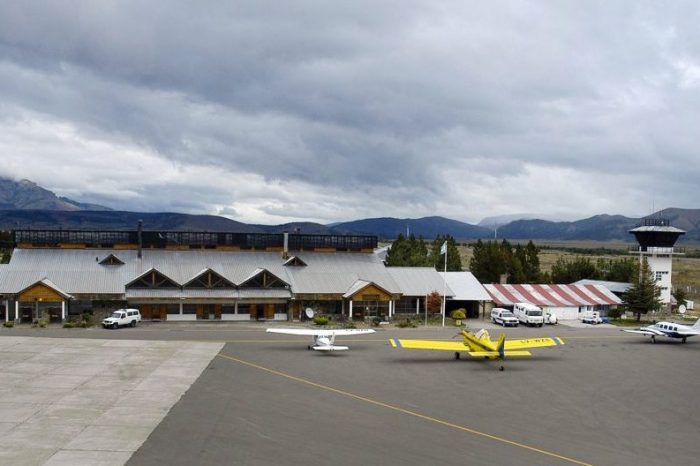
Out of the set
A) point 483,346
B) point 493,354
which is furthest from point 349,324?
point 493,354

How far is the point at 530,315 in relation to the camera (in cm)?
5638

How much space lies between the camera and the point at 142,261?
59.8 meters

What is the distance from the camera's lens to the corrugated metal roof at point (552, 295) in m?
62.9

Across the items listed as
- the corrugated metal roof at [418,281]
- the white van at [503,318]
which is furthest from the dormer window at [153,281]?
the white van at [503,318]

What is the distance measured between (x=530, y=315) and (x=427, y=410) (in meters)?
33.6

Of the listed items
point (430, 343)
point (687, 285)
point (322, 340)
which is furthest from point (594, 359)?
point (687, 285)

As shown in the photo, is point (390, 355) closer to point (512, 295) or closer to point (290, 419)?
point (290, 419)

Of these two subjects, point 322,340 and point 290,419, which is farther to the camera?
point 322,340

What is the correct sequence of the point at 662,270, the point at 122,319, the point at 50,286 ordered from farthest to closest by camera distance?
the point at 662,270
the point at 50,286
the point at 122,319

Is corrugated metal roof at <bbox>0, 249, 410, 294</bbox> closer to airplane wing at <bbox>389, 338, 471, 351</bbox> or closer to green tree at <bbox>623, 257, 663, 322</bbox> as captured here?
airplane wing at <bbox>389, 338, 471, 351</bbox>

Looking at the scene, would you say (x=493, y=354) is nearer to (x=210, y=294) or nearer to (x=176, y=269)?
(x=210, y=294)

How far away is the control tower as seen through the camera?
70.1m

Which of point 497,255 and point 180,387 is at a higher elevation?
point 497,255

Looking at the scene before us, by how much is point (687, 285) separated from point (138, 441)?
121 metres
